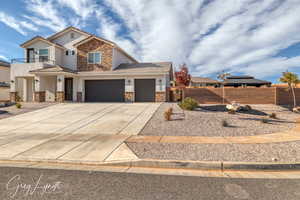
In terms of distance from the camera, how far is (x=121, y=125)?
9.51 m

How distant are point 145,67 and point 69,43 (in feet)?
37.1

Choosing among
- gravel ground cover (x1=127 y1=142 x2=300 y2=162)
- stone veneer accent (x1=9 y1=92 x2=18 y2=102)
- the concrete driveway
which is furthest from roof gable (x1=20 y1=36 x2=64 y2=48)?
gravel ground cover (x1=127 y1=142 x2=300 y2=162)

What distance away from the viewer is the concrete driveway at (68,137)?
5.27m

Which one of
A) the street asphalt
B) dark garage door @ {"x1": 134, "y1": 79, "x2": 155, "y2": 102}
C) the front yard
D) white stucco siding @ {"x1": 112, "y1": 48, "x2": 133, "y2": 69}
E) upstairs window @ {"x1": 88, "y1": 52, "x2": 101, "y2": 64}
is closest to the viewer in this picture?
the street asphalt

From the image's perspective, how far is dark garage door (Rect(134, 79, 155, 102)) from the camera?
1862 cm

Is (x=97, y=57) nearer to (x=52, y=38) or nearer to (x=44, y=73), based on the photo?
(x=44, y=73)

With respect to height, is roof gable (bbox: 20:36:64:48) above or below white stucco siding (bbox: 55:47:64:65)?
above

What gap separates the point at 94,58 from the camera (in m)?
20.5

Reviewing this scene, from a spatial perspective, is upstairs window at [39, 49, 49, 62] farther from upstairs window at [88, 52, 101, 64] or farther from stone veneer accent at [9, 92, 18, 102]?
upstairs window at [88, 52, 101, 64]

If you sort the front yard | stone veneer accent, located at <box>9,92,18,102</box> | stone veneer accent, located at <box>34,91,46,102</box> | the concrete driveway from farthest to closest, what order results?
1. stone veneer accent, located at <box>9,92,18,102</box>
2. stone veneer accent, located at <box>34,91,46,102</box>
3. the concrete driveway
4. the front yard

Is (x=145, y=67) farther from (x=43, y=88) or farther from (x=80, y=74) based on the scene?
(x=43, y=88)

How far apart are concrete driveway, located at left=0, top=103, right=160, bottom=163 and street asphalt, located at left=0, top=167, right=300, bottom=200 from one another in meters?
1.01

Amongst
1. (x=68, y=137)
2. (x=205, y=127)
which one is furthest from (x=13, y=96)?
(x=205, y=127)

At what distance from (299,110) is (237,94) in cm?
500
